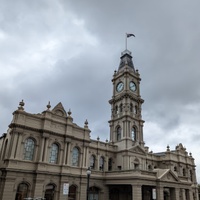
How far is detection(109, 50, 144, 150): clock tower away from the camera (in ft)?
141

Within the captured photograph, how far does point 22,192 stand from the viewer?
2608 centimetres

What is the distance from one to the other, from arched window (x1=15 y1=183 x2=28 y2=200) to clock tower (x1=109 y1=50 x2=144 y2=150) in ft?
66.3

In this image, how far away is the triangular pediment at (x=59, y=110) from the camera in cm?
3247

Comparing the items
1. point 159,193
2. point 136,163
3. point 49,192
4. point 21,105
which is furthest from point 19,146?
point 136,163

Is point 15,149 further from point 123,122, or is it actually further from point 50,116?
point 123,122

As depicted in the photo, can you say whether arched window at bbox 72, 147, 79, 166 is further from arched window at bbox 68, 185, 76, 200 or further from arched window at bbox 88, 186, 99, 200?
arched window at bbox 88, 186, 99, 200

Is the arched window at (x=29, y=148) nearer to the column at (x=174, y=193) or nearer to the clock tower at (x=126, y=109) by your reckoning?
the clock tower at (x=126, y=109)

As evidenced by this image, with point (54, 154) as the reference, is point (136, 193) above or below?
below

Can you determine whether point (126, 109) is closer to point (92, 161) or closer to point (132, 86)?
point (132, 86)

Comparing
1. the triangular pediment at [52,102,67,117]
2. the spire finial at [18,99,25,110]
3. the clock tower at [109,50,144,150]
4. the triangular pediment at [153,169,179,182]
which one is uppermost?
the clock tower at [109,50,144,150]

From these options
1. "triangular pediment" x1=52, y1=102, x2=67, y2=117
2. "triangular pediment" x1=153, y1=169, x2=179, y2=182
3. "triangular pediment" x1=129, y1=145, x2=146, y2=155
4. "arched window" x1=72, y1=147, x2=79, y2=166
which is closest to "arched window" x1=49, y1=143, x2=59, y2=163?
"arched window" x1=72, y1=147, x2=79, y2=166

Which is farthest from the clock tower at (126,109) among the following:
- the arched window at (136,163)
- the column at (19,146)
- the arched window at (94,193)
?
the column at (19,146)

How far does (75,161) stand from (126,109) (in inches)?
664

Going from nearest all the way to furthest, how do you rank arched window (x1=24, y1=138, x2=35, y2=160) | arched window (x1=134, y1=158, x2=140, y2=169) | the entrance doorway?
arched window (x1=24, y1=138, x2=35, y2=160), the entrance doorway, arched window (x1=134, y1=158, x2=140, y2=169)
